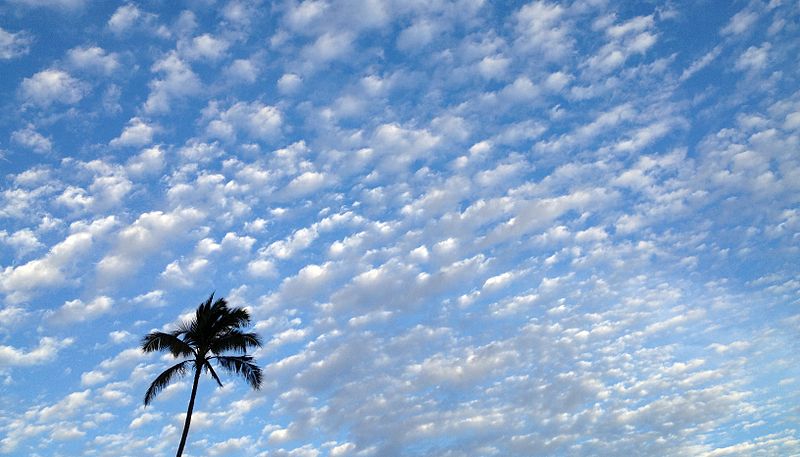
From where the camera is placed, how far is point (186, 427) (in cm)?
3978

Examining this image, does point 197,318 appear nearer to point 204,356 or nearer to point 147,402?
point 204,356

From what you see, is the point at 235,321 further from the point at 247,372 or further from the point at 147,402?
the point at 147,402

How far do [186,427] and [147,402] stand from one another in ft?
8.23

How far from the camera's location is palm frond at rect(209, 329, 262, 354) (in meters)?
40.4

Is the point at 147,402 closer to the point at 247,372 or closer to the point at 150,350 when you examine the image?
the point at 150,350

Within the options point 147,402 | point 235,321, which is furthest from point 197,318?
point 147,402

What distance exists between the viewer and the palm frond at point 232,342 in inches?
1591

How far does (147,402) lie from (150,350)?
9.05 ft

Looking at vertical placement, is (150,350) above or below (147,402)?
above

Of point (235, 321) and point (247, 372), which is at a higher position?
point (235, 321)

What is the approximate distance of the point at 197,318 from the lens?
40.5 meters

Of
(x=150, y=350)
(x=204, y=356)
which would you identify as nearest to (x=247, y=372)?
(x=204, y=356)

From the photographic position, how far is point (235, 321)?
41250mm

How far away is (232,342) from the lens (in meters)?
40.6
